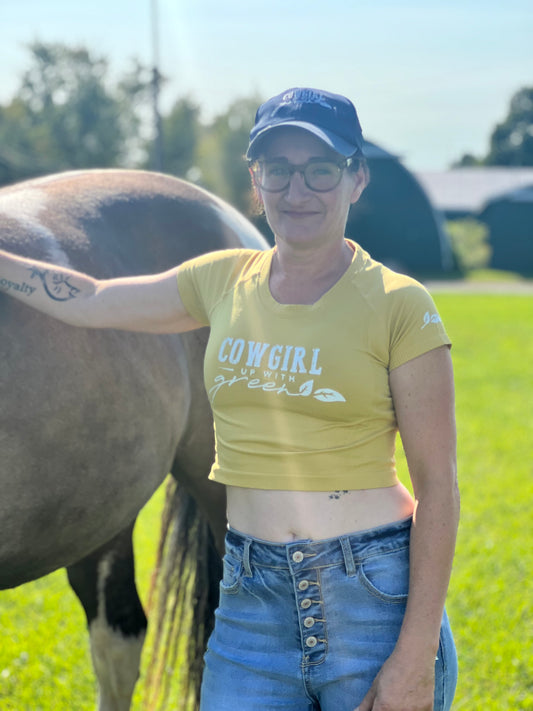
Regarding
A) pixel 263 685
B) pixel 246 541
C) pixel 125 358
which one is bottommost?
pixel 263 685

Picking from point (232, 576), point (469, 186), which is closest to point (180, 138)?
point (469, 186)

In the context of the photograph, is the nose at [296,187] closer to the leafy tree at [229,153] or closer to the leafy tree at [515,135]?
the leafy tree at [229,153]

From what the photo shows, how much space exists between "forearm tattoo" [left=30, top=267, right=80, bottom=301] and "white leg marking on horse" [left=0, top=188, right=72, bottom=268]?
5.1 inches

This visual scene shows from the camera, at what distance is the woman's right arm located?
1.79 meters

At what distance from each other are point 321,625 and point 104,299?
929mm

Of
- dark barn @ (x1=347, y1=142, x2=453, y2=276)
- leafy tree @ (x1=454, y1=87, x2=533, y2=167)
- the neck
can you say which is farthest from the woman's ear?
leafy tree @ (x1=454, y1=87, x2=533, y2=167)

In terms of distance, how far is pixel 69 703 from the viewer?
3.01m

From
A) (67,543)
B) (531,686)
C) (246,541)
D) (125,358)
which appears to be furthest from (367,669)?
(531,686)

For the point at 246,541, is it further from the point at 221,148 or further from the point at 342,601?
the point at 221,148

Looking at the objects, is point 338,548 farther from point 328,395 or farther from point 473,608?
point 473,608

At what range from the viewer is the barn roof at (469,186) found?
36.5 meters

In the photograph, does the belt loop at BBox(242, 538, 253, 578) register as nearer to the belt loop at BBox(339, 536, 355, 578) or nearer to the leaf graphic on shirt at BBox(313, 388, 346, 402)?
the belt loop at BBox(339, 536, 355, 578)

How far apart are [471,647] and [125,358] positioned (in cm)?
231

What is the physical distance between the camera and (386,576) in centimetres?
146
